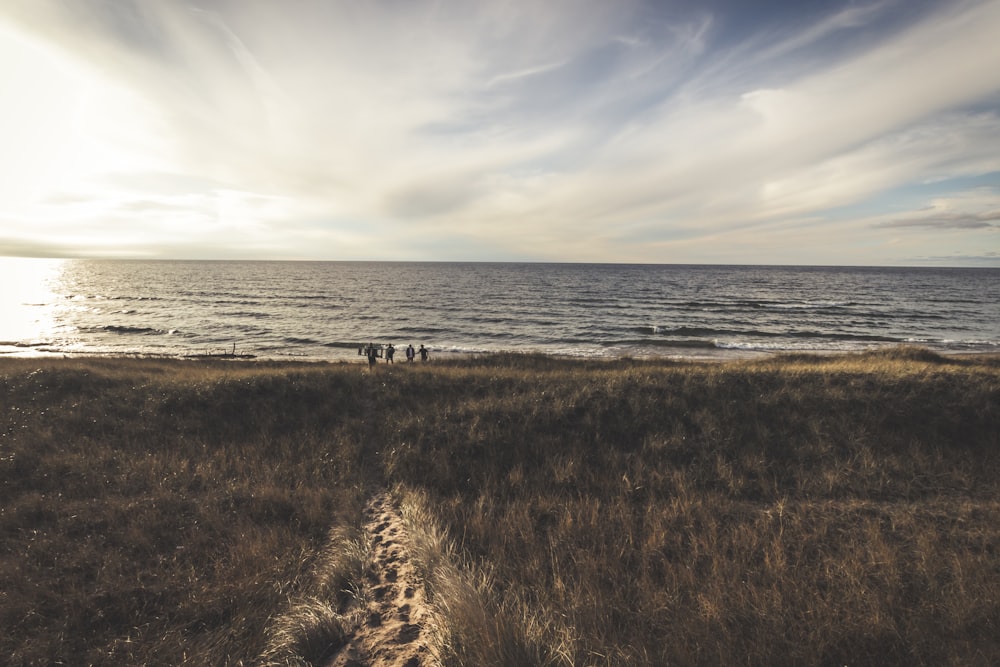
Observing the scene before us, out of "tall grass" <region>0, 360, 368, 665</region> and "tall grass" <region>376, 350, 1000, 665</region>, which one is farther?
"tall grass" <region>0, 360, 368, 665</region>

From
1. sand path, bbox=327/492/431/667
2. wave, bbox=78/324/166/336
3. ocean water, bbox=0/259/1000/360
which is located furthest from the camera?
wave, bbox=78/324/166/336

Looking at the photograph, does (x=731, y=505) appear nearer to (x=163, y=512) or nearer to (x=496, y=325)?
(x=163, y=512)

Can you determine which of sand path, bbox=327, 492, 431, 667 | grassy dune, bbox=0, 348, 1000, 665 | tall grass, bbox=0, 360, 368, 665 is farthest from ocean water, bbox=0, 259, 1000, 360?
sand path, bbox=327, 492, 431, 667

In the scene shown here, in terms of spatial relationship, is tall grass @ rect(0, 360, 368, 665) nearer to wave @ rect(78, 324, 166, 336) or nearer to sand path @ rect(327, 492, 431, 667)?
sand path @ rect(327, 492, 431, 667)

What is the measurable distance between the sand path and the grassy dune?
13.4 inches

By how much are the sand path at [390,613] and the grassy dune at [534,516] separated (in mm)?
339

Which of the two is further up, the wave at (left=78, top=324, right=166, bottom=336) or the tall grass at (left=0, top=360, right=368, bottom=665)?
the tall grass at (left=0, top=360, right=368, bottom=665)

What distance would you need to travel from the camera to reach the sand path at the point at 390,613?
485 cm

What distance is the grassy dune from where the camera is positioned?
16.3 ft

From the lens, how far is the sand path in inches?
191

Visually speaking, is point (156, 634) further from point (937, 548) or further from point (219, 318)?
point (219, 318)

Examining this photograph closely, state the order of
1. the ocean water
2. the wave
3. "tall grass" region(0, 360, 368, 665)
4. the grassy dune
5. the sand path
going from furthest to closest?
the wave
the ocean water
"tall grass" region(0, 360, 368, 665)
the grassy dune
the sand path

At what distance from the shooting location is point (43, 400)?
14320mm

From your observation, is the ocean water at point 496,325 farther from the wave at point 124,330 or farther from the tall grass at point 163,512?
the tall grass at point 163,512
